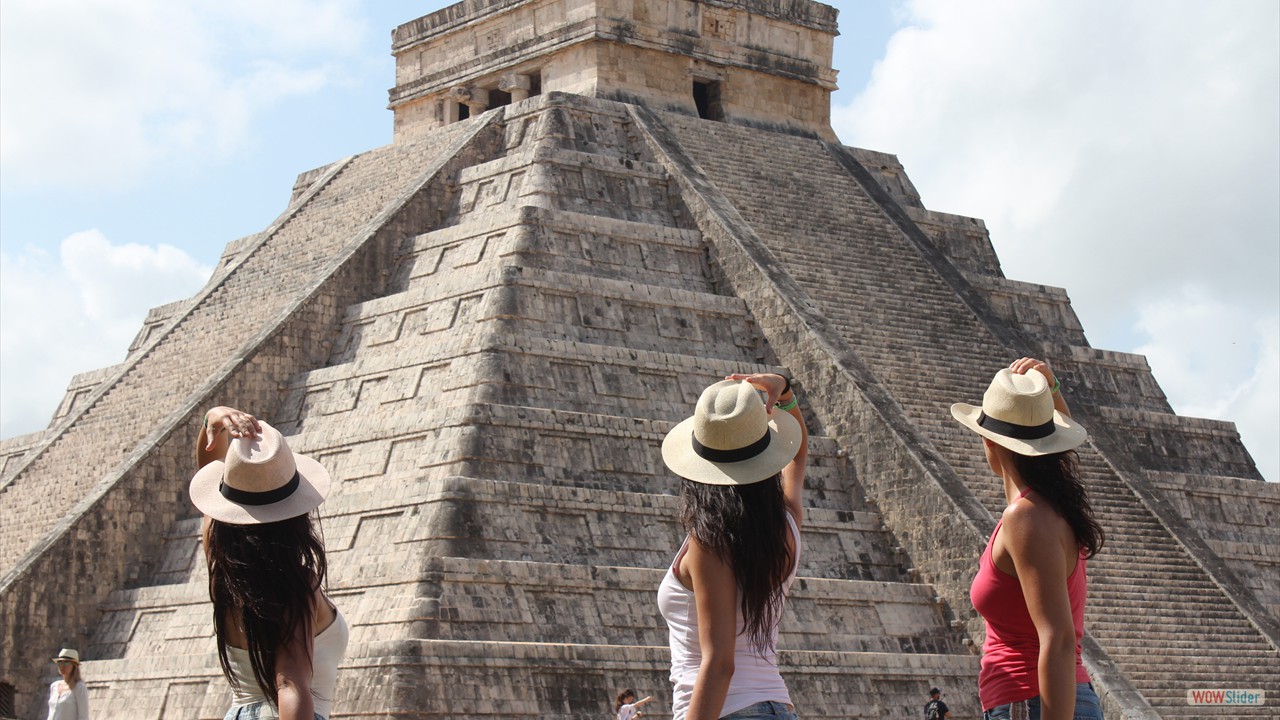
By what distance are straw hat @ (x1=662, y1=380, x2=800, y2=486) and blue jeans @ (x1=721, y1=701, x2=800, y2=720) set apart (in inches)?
23.4

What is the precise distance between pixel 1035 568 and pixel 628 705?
8.79m

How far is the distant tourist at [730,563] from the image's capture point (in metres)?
4.75

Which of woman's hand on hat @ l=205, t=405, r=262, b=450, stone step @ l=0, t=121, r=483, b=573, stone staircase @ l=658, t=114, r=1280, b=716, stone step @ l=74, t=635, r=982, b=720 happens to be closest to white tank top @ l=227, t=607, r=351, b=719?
woman's hand on hat @ l=205, t=405, r=262, b=450

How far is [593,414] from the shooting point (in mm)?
17422

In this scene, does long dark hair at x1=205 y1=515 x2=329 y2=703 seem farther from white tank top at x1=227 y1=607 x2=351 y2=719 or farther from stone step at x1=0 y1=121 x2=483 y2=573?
stone step at x1=0 y1=121 x2=483 y2=573

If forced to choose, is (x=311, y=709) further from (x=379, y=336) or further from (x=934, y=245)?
(x=934, y=245)

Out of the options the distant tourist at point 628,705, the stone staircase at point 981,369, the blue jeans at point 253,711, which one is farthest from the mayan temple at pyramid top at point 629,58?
the blue jeans at point 253,711

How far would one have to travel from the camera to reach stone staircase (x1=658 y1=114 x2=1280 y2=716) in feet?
58.5

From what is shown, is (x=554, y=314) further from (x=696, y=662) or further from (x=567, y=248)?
(x=696, y=662)

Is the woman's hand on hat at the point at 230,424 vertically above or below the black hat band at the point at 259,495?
above

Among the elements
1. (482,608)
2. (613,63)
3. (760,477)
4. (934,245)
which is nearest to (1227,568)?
(934,245)

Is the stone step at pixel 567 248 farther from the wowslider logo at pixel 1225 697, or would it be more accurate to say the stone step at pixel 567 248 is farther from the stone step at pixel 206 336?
the wowslider logo at pixel 1225 697

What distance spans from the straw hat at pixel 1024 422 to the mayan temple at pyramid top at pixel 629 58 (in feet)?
62.5

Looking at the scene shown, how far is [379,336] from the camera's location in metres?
19.7
